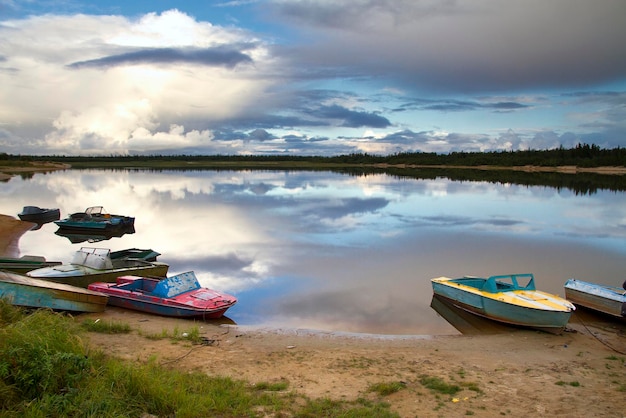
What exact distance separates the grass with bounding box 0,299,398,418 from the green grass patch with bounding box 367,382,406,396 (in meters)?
0.59

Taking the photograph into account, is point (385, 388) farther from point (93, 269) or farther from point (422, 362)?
point (93, 269)

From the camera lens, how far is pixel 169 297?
13273 mm

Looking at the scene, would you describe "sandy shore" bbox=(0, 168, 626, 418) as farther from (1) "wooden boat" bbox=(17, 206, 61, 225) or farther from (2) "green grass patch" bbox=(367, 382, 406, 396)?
(1) "wooden boat" bbox=(17, 206, 61, 225)

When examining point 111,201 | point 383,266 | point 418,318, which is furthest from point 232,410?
point 111,201

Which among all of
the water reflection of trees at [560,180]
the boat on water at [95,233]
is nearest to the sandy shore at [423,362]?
the boat on water at [95,233]

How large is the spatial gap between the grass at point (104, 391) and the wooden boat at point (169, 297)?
5.34 m

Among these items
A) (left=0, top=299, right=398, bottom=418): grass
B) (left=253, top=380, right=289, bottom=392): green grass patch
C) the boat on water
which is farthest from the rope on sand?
the boat on water

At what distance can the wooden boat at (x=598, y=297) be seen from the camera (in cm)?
1338

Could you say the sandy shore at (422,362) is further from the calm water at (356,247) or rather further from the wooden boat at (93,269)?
the wooden boat at (93,269)

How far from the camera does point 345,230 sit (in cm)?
2914

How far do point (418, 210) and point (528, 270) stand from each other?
65.5 ft

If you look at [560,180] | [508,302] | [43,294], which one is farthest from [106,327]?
[560,180]

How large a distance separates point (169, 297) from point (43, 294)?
3165 millimetres

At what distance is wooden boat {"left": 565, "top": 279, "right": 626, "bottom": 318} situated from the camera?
43.9ft
